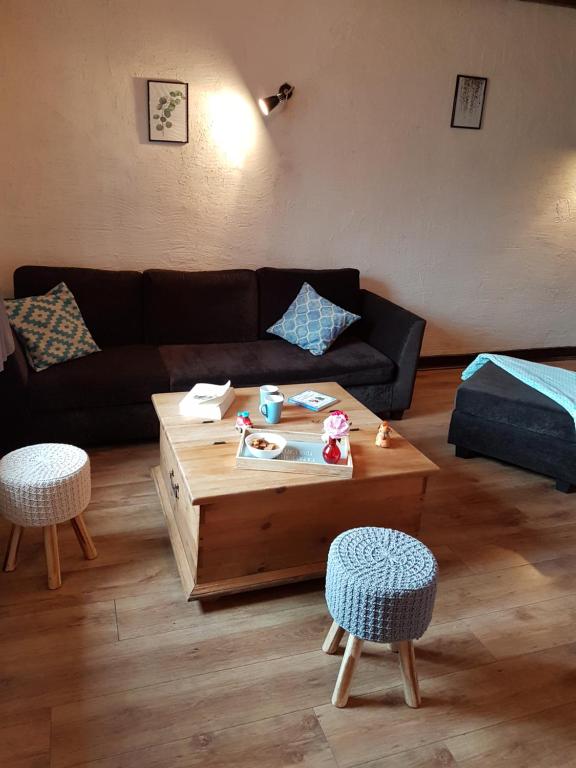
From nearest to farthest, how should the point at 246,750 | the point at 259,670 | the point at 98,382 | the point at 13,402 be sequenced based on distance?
the point at 246,750, the point at 259,670, the point at 13,402, the point at 98,382

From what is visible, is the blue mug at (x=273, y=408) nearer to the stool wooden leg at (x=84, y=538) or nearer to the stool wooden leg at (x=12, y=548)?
the stool wooden leg at (x=84, y=538)

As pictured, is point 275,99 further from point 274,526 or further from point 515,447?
point 274,526

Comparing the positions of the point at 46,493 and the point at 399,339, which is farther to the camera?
the point at 399,339

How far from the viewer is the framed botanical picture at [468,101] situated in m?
3.92

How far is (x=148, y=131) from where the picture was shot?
3375 millimetres

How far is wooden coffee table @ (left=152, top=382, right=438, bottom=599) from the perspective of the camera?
6.38ft

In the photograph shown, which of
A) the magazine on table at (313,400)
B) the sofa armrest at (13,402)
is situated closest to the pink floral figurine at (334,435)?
the magazine on table at (313,400)

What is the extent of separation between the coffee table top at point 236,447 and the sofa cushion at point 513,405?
78cm

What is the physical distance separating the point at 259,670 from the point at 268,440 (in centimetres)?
76

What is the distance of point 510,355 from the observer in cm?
483

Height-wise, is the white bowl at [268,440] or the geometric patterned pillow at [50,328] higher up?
the geometric patterned pillow at [50,328]

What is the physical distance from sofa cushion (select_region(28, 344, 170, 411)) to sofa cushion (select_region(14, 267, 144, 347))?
0.27m

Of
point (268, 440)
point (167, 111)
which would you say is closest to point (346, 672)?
point (268, 440)

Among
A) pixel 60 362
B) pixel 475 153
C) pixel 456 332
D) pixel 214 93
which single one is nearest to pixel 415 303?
pixel 456 332
